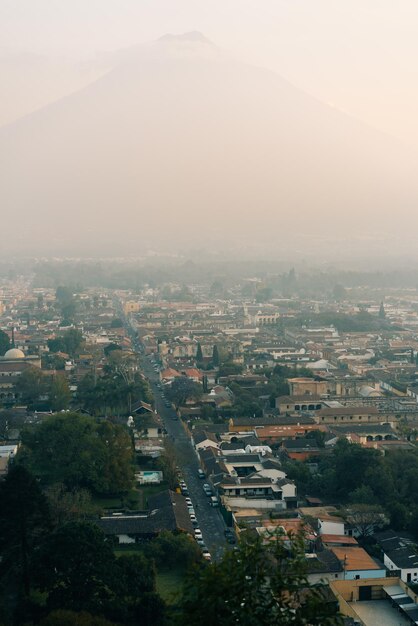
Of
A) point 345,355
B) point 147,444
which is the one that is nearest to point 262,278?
point 345,355

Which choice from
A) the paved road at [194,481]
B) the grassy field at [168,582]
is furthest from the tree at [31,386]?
the grassy field at [168,582]

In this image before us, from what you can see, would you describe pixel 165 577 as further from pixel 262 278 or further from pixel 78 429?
pixel 262 278

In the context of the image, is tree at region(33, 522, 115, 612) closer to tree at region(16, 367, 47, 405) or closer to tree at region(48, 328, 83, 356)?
tree at region(16, 367, 47, 405)

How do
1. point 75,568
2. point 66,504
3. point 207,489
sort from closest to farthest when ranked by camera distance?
point 75,568 < point 66,504 < point 207,489

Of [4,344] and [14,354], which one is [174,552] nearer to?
[14,354]

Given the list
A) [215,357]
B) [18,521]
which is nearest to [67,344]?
[215,357]

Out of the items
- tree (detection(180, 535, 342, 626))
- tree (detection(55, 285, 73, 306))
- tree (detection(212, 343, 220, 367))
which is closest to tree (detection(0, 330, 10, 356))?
tree (detection(212, 343, 220, 367))
